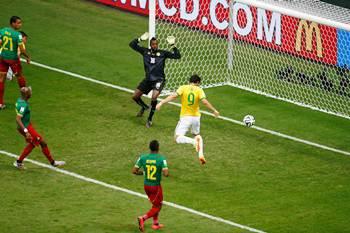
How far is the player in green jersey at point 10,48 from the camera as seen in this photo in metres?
29.0

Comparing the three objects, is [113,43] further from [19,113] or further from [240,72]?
[19,113]

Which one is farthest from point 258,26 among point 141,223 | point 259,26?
point 141,223

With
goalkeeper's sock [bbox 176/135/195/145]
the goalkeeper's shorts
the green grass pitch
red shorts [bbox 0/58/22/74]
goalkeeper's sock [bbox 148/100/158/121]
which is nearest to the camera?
the green grass pitch

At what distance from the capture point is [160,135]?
28375mm

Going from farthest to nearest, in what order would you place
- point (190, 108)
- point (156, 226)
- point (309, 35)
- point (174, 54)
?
point (309, 35) < point (174, 54) < point (190, 108) < point (156, 226)

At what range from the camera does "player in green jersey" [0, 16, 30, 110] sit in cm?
2905

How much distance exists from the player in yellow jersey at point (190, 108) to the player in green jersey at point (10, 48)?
502 cm

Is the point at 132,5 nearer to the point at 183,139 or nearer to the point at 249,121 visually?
the point at 249,121

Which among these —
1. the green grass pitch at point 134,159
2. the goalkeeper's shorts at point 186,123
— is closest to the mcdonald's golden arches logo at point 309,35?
the green grass pitch at point 134,159

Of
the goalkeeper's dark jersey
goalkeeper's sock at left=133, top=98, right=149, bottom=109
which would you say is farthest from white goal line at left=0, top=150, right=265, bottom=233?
the goalkeeper's dark jersey

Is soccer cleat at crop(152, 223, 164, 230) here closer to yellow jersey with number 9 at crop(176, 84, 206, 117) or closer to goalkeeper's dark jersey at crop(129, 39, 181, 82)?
yellow jersey with number 9 at crop(176, 84, 206, 117)

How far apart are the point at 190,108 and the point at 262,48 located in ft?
25.2

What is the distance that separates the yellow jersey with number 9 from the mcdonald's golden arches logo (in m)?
7.55

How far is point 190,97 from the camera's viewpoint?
25969 mm
